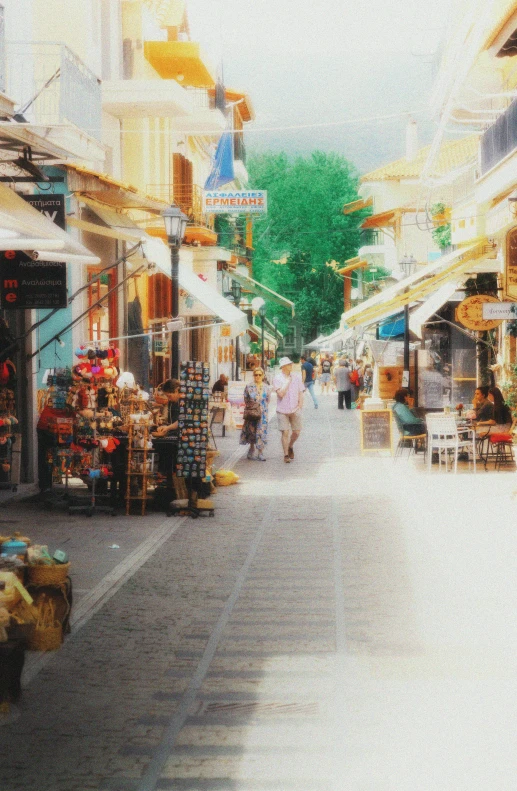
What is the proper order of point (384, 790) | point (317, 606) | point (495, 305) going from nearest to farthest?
1. point (384, 790)
2. point (317, 606)
3. point (495, 305)

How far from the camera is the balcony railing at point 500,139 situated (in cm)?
1689

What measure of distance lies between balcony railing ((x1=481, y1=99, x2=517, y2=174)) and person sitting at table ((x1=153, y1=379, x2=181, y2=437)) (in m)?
5.58

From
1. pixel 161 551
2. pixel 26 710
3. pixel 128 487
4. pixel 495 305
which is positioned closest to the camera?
pixel 26 710

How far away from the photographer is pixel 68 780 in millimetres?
6074

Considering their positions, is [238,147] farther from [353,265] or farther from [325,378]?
[353,265]

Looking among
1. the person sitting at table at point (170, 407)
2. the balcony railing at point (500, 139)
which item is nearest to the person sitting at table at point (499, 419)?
the balcony railing at point (500, 139)

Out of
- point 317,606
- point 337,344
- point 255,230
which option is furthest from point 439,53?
point 255,230

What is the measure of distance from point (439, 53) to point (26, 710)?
55.8ft

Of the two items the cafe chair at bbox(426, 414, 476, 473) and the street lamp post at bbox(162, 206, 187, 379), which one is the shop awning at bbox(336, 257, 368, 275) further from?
the street lamp post at bbox(162, 206, 187, 379)

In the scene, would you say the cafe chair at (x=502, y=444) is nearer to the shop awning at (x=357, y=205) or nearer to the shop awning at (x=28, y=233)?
the shop awning at (x=28, y=233)

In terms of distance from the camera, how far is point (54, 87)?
21.4 metres

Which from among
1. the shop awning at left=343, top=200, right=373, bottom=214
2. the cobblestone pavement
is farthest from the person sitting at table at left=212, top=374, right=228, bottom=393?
the shop awning at left=343, top=200, right=373, bottom=214

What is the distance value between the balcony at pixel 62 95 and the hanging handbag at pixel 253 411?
6210 mm

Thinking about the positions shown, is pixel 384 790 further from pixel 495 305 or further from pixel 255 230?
pixel 255 230
